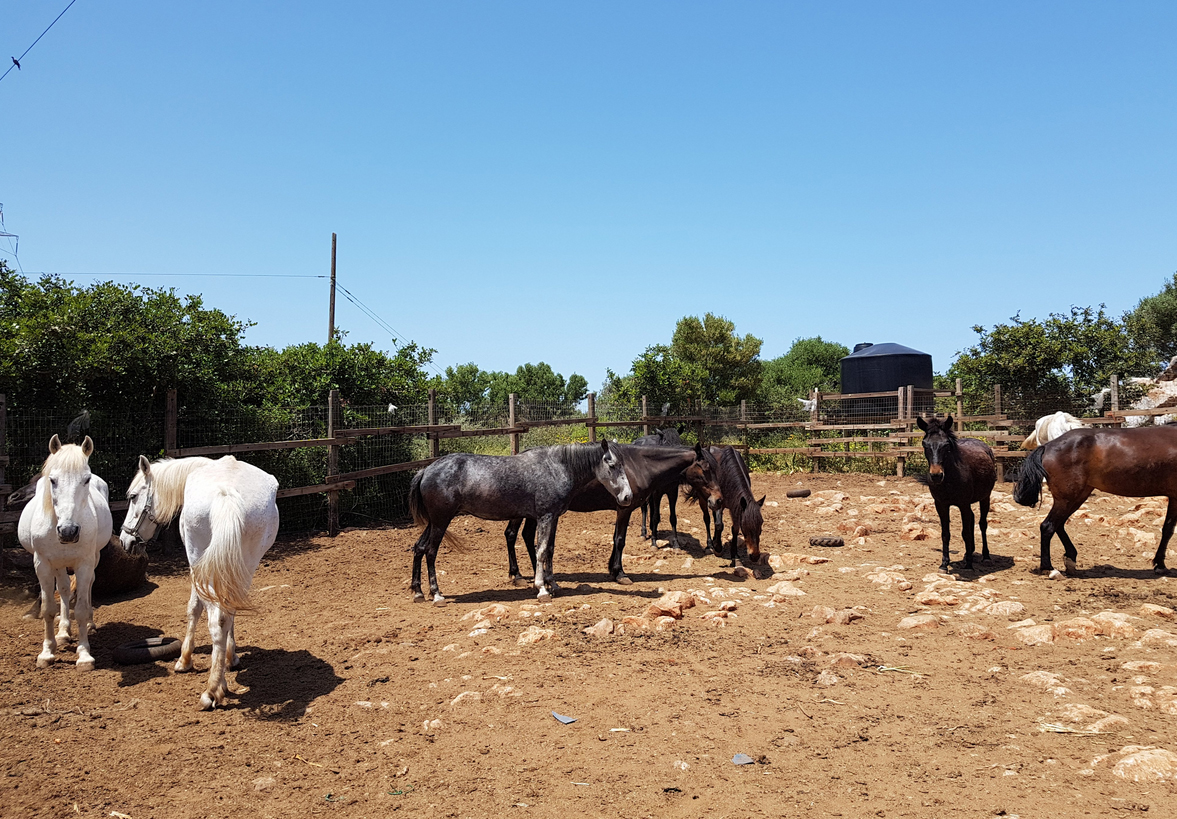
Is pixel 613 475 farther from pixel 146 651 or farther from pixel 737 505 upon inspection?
pixel 146 651

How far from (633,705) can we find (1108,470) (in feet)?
21.7

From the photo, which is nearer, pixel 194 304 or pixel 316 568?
pixel 316 568

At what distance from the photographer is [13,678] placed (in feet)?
16.3

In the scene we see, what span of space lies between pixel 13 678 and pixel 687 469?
656cm

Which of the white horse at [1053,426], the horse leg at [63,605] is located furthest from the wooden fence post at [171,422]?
the white horse at [1053,426]

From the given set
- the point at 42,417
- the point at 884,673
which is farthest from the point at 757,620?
the point at 42,417

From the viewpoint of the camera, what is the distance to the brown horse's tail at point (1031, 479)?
319 inches

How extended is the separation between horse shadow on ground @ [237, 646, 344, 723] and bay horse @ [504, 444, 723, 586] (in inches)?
113

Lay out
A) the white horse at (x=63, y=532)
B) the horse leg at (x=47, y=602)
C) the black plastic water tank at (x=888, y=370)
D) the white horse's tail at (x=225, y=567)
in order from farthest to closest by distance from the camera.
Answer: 1. the black plastic water tank at (x=888, y=370)
2. the horse leg at (x=47, y=602)
3. the white horse at (x=63, y=532)
4. the white horse's tail at (x=225, y=567)

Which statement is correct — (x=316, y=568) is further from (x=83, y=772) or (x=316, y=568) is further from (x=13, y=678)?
(x=83, y=772)

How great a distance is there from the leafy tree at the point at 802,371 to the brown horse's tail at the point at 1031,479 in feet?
77.1

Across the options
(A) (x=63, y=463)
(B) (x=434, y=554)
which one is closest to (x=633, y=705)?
(B) (x=434, y=554)

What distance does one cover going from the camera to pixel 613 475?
7.64 meters

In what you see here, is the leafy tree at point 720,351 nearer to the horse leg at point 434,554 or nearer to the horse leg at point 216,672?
the horse leg at point 434,554
